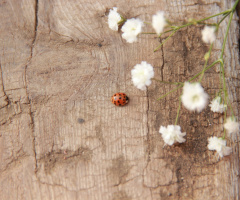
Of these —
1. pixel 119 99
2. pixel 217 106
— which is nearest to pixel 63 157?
pixel 119 99

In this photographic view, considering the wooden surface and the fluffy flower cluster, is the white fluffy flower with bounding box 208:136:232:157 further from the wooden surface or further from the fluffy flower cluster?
the fluffy flower cluster

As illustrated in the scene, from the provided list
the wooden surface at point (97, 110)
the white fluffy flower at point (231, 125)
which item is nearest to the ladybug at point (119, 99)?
the wooden surface at point (97, 110)

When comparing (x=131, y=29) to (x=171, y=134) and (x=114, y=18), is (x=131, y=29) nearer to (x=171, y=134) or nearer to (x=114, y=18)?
(x=114, y=18)

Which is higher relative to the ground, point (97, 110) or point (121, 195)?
point (97, 110)

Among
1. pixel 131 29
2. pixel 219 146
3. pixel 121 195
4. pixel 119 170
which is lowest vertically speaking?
pixel 121 195

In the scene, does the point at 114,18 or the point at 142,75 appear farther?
the point at 114,18

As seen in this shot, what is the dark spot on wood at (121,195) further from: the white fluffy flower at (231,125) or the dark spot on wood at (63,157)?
the white fluffy flower at (231,125)
